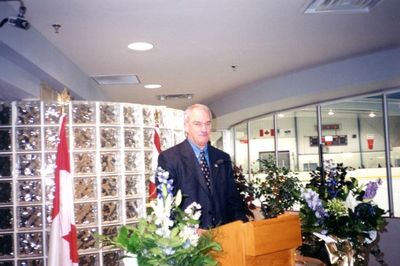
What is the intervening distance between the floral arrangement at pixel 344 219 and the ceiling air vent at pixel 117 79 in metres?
4.54

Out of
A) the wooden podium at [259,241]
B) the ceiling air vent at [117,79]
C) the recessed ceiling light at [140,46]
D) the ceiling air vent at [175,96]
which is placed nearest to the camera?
the wooden podium at [259,241]

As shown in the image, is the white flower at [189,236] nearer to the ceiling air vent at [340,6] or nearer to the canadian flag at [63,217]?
the canadian flag at [63,217]

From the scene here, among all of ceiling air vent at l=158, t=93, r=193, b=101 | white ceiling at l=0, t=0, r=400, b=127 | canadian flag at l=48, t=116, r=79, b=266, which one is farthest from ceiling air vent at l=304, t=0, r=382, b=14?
ceiling air vent at l=158, t=93, r=193, b=101

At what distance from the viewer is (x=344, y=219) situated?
164 centimetres

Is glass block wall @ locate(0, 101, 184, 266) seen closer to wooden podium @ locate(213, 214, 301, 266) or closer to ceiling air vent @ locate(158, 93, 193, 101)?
wooden podium @ locate(213, 214, 301, 266)

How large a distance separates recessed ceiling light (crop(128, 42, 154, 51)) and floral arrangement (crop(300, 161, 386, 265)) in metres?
3.02

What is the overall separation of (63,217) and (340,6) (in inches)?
116

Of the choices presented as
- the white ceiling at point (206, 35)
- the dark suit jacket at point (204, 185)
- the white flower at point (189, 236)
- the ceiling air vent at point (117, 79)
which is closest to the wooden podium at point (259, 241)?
the white flower at point (189, 236)

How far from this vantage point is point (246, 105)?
24.1ft

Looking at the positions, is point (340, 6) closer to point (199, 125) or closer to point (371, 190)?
point (199, 125)

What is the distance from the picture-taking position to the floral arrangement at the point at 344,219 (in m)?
1.64

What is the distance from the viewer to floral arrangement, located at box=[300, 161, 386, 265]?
5.39 feet

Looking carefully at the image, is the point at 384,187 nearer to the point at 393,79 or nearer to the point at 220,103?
the point at 393,79

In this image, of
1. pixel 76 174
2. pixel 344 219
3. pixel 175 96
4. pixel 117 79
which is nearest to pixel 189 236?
pixel 344 219
